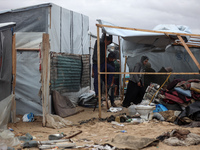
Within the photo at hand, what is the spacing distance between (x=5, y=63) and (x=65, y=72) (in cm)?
270

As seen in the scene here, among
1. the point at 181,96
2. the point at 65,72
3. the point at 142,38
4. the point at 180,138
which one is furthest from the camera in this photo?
the point at 65,72

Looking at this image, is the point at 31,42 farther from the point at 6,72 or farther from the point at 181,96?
the point at 181,96

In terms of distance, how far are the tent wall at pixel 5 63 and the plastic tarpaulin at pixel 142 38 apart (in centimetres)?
246

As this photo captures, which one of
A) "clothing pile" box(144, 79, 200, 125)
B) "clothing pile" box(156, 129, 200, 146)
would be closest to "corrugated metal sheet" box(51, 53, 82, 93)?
"clothing pile" box(144, 79, 200, 125)

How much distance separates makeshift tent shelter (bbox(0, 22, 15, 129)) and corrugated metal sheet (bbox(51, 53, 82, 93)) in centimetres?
162

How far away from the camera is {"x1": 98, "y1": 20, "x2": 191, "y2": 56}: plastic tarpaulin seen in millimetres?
7709

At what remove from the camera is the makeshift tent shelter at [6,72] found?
619 centimetres

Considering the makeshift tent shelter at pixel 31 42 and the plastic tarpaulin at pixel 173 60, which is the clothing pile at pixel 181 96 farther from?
the plastic tarpaulin at pixel 173 60

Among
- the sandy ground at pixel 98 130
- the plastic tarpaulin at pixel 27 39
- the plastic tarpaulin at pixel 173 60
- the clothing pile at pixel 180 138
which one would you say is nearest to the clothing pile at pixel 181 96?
the sandy ground at pixel 98 130

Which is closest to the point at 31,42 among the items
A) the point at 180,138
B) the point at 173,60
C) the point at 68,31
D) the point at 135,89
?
the point at 68,31

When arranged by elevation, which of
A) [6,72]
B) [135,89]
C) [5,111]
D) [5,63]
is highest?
[5,63]

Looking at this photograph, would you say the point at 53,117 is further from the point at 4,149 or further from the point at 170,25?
the point at 170,25

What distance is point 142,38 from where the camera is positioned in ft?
27.3

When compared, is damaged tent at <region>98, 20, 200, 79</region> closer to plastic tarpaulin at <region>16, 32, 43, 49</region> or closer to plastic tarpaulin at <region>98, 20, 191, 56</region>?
plastic tarpaulin at <region>98, 20, 191, 56</region>
